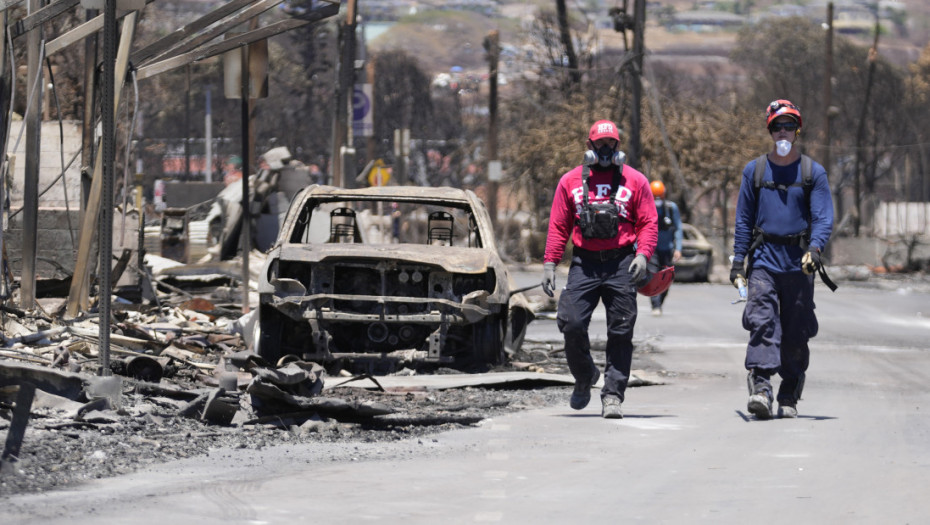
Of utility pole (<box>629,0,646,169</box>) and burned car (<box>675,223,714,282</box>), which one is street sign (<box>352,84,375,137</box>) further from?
burned car (<box>675,223,714,282</box>)

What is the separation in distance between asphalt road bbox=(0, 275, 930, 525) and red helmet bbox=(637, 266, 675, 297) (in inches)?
30.2

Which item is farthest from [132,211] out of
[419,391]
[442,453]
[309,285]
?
[442,453]

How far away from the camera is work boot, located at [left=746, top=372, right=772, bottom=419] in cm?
960

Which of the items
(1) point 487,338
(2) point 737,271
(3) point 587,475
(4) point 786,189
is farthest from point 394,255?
(3) point 587,475

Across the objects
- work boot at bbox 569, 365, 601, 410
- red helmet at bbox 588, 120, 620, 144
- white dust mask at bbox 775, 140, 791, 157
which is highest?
red helmet at bbox 588, 120, 620, 144

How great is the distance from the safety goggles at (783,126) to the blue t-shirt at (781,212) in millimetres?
208

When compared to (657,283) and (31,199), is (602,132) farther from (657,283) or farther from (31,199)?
(31,199)

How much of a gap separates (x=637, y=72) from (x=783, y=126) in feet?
88.6

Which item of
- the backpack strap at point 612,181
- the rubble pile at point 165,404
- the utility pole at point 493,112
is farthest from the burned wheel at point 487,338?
the utility pole at point 493,112

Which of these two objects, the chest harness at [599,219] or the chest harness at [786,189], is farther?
the chest harness at [786,189]

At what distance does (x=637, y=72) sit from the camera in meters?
36.5

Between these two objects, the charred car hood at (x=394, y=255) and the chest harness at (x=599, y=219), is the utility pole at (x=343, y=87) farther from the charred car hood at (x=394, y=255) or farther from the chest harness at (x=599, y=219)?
the chest harness at (x=599, y=219)

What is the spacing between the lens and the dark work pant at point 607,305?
9703 millimetres

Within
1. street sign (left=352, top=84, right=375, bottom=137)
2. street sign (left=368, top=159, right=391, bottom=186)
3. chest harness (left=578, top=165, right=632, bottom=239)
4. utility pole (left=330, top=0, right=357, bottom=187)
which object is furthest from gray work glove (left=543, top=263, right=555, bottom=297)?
street sign (left=368, top=159, right=391, bottom=186)
